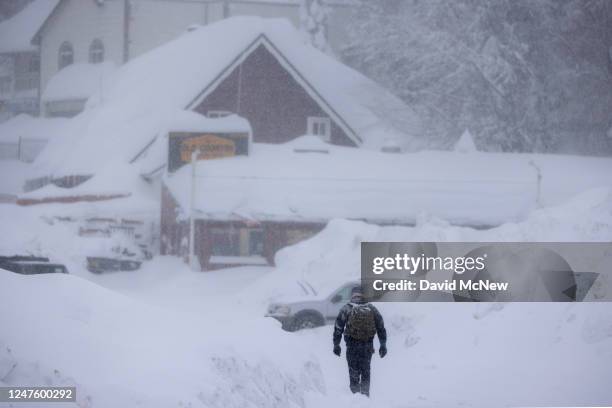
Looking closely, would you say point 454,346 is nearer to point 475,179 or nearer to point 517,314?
point 517,314

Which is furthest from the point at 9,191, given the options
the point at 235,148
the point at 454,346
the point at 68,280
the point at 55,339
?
the point at 235,148

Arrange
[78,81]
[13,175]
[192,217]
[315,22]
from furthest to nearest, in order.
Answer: [315,22]
[78,81]
[192,217]
[13,175]

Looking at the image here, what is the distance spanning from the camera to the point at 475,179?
20.4m

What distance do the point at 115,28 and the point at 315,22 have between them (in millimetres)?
11161

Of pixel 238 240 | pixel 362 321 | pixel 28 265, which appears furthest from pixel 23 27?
pixel 238 240

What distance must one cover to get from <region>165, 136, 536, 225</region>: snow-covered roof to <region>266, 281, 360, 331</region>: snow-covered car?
15.0ft

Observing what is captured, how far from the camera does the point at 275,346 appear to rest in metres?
10.0

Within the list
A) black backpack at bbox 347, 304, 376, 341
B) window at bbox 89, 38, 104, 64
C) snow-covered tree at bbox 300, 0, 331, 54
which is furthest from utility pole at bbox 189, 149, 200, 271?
snow-covered tree at bbox 300, 0, 331, 54

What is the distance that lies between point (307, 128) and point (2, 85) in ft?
51.4

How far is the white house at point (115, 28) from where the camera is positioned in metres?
19.5

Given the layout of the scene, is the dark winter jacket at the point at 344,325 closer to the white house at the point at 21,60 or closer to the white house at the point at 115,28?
the white house at the point at 21,60

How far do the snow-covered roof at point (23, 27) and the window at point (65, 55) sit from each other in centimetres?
330

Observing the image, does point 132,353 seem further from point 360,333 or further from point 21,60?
point 21,60

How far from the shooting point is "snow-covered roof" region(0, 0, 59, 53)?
41.7 ft
